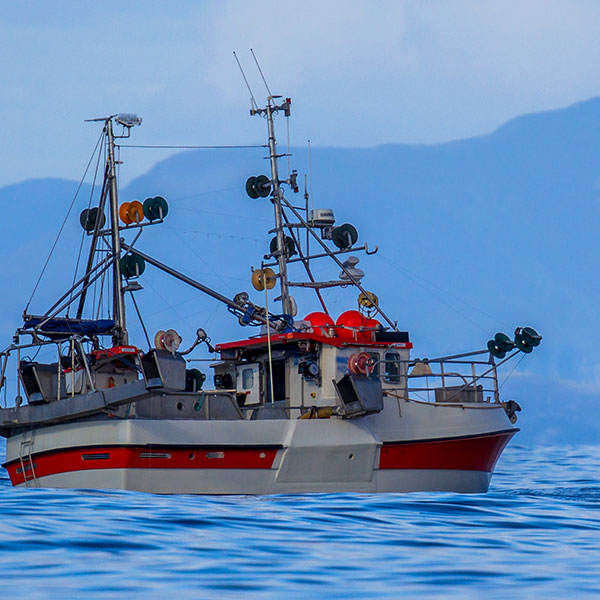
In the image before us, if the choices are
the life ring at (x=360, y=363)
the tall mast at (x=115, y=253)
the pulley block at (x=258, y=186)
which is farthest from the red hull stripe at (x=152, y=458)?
the pulley block at (x=258, y=186)

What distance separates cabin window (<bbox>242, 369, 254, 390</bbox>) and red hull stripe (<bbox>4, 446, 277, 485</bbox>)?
3.49 metres

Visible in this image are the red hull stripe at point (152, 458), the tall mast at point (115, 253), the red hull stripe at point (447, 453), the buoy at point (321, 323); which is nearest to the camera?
the red hull stripe at point (152, 458)

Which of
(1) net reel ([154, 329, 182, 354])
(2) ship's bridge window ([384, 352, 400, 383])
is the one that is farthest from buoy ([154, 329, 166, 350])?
(2) ship's bridge window ([384, 352, 400, 383])

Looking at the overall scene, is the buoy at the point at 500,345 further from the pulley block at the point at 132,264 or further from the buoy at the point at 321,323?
the pulley block at the point at 132,264

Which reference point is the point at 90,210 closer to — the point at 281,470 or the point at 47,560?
the point at 281,470

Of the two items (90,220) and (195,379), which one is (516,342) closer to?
(195,379)

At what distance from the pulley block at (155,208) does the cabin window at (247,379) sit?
3.94 m

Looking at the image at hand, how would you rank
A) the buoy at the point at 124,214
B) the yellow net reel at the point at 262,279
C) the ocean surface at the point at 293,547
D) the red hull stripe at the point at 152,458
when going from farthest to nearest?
the buoy at the point at 124,214 < the yellow net reel at the point at 262,279 < the red hull stripe at the point at 152,458 < the ocean surface at the point at 293,547

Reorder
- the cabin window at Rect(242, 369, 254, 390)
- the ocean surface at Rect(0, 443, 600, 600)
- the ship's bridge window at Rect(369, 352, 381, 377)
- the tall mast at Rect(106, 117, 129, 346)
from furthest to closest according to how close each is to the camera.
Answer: the cabin window at Rect(242, 369, 254, 390) < the tall mast at Rect(106, 117, 129, 346) < the ship's bridge window at Rect(369, 352, 381, 377) < the ocean surface at Rect(0, 443, 600, 600)

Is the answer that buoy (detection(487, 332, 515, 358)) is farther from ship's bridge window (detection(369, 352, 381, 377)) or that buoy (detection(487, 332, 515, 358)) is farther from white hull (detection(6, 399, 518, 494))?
ship's bridge window (detection(369, 352, 381, 377))

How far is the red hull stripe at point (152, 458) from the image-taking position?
19.0m

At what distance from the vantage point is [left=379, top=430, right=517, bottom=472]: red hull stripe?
21.3m

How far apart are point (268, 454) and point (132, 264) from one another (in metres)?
6.29

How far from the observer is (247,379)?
919 inches
